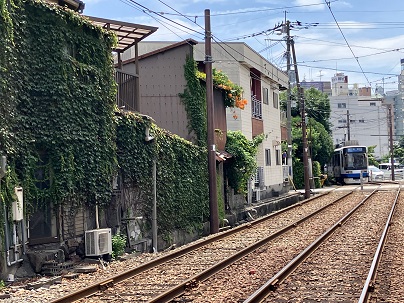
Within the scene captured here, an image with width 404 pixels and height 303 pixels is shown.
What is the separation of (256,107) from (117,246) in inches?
907

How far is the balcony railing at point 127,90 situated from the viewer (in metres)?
17.3

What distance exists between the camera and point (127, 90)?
17875 millimetres

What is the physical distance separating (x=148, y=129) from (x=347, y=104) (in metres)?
107

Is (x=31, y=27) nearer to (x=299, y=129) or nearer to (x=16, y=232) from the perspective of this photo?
(x=16, y=232)

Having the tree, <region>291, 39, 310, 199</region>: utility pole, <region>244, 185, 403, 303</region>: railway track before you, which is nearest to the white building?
<region>291, 39, 310, 199</region>: utility pole

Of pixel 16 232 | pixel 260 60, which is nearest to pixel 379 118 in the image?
pixel 260 60

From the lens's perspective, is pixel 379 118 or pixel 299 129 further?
pixel 379 118

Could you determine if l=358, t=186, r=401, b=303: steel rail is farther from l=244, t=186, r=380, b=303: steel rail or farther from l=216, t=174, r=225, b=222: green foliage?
l=216, t=174, r=225, b=222: green foliage

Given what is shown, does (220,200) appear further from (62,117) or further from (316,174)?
(316,174)

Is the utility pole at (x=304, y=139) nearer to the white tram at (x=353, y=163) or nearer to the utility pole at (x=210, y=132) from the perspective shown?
the white tram at (x=353, y=163)

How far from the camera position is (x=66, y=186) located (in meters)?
12.6

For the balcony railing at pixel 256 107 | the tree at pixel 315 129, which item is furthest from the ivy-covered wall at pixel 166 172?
the tree at pixel 315 129

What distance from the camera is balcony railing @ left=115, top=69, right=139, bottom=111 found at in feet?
56.7

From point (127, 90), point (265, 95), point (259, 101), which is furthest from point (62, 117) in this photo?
point (265, 95)
